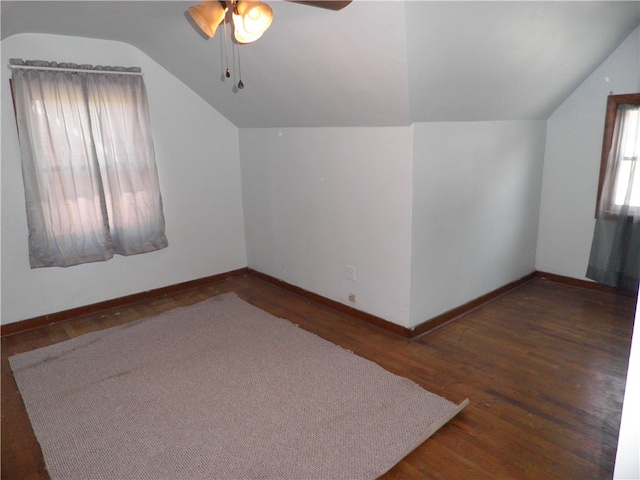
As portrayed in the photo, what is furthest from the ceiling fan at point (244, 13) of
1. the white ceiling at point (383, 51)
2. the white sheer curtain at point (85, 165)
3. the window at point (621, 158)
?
the window at point (621, 158)

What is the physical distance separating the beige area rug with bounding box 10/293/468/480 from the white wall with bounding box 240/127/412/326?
63 cm

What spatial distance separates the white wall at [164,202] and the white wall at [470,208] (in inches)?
89.8

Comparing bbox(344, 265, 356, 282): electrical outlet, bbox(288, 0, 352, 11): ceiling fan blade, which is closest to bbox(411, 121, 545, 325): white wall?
bbox(344, 265, 356, 282): electrical outlet

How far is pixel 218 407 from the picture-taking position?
247 cm

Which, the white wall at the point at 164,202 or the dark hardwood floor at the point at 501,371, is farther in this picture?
the white wall at the point at 164,202

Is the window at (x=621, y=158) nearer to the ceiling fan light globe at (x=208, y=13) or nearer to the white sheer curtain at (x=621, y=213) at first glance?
the white sheer curtain at (x=621, y=213)

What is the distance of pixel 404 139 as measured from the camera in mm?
2982

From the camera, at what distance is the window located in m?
3.59

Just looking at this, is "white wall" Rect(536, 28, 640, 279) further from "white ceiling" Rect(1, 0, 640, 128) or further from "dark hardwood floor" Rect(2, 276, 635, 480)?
"dark hardwood floor" Rect(2, 276, 635, 480)

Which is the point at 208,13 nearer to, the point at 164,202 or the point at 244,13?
the point at 244,13

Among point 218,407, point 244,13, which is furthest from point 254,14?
point 218,407

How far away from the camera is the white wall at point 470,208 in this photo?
3146mm

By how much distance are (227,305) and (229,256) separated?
0.89m

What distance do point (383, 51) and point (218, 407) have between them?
2213 mm
